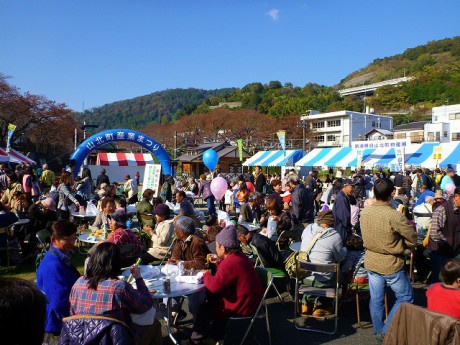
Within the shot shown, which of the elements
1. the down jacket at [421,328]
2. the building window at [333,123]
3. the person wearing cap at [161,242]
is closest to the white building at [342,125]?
the building window at [333,123]

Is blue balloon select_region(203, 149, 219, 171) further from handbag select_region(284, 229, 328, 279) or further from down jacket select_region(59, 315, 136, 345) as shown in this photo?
down jacket select_region(59, 315, 136, 345)

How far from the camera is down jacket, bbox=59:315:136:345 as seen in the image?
84.2 inches

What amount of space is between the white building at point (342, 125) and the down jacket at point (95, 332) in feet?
201

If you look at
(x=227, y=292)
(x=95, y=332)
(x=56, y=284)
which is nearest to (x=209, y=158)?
(x=227, y=292)

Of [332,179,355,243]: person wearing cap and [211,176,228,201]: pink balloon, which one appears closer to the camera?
[332,179,355,243]: person wearing cap

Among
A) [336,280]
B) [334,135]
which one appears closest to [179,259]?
[336,280]

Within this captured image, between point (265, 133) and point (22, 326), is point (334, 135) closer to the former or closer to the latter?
point (265, 133)

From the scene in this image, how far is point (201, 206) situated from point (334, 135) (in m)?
54.4

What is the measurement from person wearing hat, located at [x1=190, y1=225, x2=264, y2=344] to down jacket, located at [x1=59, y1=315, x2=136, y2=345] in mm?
1244

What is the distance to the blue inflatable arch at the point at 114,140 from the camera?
15.4m

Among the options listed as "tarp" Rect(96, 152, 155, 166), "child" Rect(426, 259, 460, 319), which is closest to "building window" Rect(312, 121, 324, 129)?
"tarp" Rect(96, 152, 155, 166)

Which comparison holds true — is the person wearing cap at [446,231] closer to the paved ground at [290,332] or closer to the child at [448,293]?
the paved ground at [290,332]

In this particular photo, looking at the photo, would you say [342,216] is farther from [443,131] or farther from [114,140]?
[443,131]

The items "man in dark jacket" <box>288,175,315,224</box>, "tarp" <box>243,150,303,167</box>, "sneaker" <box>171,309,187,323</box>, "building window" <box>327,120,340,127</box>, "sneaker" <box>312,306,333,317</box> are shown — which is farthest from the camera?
"building window" <box>327,120,340,127</box>
